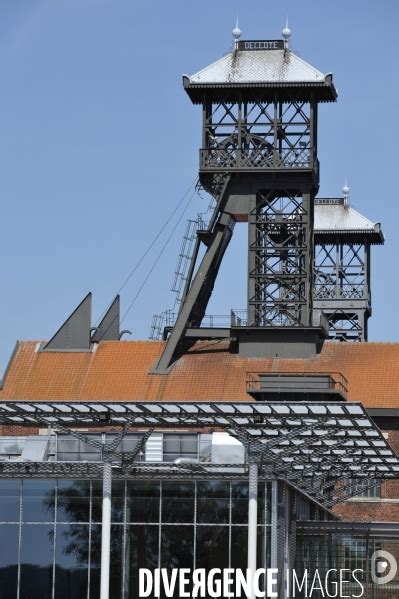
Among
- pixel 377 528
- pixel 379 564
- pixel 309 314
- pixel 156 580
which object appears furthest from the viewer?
pixel 309 314

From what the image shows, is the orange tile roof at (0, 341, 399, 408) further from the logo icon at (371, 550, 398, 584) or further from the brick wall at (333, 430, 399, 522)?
the logo icon at (371, 550, 398, 584)

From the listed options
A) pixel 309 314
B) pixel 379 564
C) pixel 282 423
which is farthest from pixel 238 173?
pixel 282 423

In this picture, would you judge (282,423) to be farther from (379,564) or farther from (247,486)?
(379,564)

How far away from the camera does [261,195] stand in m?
81.1

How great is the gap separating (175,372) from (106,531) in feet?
103

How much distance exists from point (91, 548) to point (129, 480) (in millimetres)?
2274

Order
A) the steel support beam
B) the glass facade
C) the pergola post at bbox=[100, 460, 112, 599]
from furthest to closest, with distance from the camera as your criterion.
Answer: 1. the steel support beam
2. the glass facade
3. the pergola post at bbox=[100, 460, 112, 599]

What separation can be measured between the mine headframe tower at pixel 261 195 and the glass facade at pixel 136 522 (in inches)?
1143

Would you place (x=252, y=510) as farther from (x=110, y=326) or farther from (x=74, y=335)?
(x=110, y=326)

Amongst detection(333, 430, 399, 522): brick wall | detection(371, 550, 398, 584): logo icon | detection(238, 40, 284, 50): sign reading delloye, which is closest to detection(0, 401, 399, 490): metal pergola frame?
detection(371, 550, 398, 584): logo icon

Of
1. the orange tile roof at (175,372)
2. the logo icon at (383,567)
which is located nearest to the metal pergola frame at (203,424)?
the logo icon at (383,567)

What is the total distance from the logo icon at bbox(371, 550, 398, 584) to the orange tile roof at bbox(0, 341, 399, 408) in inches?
398

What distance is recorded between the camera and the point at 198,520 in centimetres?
5053

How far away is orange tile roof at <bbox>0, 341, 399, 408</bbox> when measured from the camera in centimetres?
7806
